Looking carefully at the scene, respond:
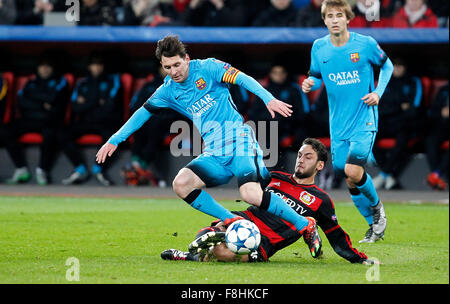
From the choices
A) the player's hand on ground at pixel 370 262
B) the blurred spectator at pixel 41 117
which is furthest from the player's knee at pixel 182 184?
the blurred spectator at pixel 41 117

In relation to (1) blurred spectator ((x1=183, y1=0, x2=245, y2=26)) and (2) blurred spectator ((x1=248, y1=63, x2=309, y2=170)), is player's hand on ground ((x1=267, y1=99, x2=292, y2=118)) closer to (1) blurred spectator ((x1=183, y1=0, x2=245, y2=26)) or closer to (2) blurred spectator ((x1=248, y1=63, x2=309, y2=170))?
(2) blurred spectator ((x1=248, y1=63, x2=309, y2=170))

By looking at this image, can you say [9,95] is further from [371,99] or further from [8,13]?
[371,99]

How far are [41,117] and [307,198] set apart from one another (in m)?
8.28

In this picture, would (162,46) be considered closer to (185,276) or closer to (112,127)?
(185,276)

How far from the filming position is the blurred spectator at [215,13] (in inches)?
550

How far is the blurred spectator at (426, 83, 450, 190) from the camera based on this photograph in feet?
42.2

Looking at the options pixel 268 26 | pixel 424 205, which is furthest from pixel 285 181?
pixel 268 26

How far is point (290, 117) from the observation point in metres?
13.2

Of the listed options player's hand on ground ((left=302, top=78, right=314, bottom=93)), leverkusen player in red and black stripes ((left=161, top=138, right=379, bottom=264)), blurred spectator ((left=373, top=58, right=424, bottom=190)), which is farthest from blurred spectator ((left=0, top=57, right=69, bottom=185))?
leverkusen player in red and black stripes ((left=161, top=138, right=379, bottom=264))

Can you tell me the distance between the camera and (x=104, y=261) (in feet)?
20.3

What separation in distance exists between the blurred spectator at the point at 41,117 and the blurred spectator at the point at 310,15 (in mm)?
4145

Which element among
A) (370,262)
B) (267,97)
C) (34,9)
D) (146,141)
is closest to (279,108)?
(267,97)

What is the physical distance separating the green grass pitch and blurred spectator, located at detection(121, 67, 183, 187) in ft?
6.99

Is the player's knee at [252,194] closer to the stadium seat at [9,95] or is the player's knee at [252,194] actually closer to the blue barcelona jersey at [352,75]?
the blue barcelona jersey at [352,75]
